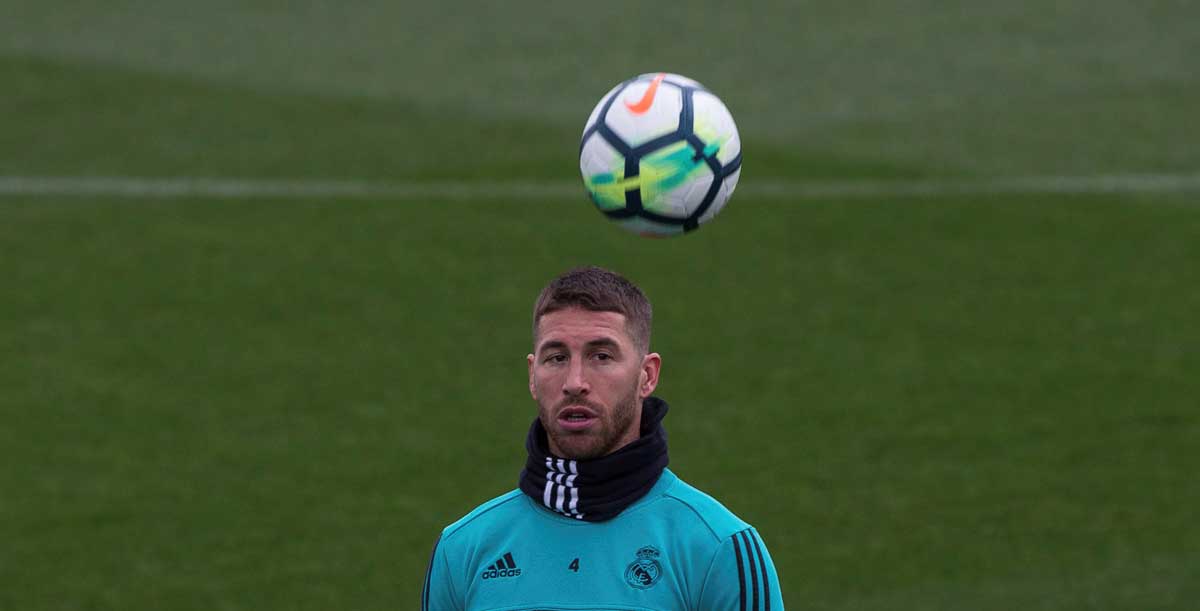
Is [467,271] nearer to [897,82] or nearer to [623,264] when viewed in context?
[623,264]

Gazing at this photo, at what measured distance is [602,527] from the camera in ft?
15.0

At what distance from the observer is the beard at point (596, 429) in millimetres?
4484

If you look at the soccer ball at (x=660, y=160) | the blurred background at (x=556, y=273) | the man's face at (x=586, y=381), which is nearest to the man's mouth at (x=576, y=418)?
the man's face at (x=586, y=381)

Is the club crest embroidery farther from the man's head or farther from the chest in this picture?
the man's head

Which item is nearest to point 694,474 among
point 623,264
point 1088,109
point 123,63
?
point 623,264

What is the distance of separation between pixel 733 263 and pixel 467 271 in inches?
83.8

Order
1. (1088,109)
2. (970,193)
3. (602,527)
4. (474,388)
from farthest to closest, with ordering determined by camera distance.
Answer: (1088,109), (970,193), (474,388), (602,527)

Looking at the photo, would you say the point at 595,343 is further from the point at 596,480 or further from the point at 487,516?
the point at 487,516

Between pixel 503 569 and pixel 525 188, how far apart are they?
1153cm

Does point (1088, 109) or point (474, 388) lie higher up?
point (1088, 109)

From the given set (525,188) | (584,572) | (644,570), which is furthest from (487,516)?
(525,188)

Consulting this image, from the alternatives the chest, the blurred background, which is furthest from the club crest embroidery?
the blurred background

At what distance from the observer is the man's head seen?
4484 millimetres

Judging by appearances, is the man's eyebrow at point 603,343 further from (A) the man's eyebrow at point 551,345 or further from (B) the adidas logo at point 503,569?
(B) the adidas logo at point 503,569
